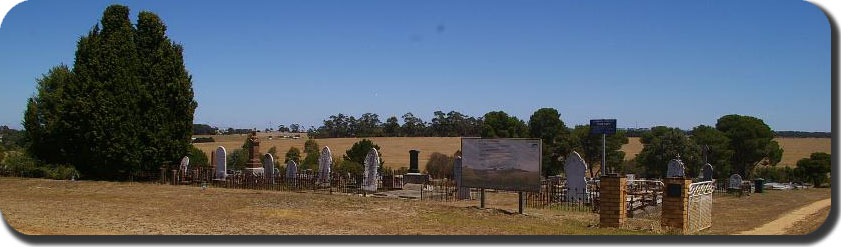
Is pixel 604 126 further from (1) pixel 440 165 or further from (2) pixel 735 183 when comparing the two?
(1) pixel 440 165

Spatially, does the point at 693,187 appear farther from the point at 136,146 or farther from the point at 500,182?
the point at 136,146

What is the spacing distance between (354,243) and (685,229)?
6.96 meters

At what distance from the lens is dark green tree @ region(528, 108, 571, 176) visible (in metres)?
53.9

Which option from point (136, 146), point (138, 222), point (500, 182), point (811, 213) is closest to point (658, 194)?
point (811, 213)

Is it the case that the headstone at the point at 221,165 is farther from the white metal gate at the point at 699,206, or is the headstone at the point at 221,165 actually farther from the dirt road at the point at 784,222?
the dirt road at the point at 784,222

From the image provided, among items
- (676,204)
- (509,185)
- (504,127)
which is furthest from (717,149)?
(676,204)

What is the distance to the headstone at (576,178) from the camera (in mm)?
22641

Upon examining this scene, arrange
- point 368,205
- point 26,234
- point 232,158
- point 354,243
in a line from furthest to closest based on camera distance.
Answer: point 232,158 < point 368,205 < point 26,234 < point 354,243

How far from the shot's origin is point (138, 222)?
13039 millimetres

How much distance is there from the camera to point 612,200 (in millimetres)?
14070

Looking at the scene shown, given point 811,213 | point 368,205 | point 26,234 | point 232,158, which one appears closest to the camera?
point 26,234

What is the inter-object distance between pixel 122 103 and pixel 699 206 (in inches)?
929

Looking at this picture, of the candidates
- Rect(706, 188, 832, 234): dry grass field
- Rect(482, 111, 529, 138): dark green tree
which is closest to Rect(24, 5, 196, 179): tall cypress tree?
Rect(706, 188, 832, 234): dry grass field

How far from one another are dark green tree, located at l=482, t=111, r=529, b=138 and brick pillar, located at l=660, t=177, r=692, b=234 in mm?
42280
